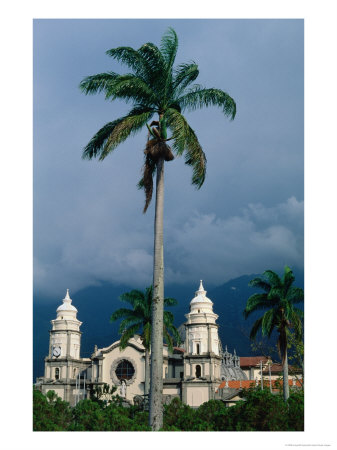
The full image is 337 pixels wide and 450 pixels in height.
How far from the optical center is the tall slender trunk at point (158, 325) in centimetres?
1752

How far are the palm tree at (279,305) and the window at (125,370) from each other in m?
31.3

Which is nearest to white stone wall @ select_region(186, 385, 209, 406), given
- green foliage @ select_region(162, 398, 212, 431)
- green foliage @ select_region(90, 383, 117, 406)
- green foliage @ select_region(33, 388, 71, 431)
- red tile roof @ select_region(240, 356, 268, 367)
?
green foliage @ select_region(90, 383, 117, 406)

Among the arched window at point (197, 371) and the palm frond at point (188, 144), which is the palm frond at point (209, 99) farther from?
the arched window at point (197, 371)

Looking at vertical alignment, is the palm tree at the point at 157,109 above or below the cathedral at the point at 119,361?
above

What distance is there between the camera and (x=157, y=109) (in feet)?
66.8

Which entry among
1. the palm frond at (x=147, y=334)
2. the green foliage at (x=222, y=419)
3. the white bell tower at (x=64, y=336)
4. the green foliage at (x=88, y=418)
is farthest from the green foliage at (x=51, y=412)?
the white bell tower at (x=64, y=336)

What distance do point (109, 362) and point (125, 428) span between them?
165 ft

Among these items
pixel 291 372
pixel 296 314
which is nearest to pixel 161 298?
pixel 296 314

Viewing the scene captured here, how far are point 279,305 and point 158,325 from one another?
20.4 metres

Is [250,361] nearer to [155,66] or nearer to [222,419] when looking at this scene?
[222,419]

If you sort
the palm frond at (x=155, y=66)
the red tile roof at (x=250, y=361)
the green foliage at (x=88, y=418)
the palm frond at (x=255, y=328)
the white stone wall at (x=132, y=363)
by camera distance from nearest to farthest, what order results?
the green foliage at (x=88, y=418), the palm frond at (x=155, y=66), the palm frond at (x=255, y=328), the white stone wall at (x=132, y=363), the red tile roof at (x=250, y=361)

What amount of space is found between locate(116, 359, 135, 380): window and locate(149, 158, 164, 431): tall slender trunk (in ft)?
162

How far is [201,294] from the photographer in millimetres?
61469

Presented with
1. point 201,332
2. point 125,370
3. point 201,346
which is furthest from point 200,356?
point 125,370
